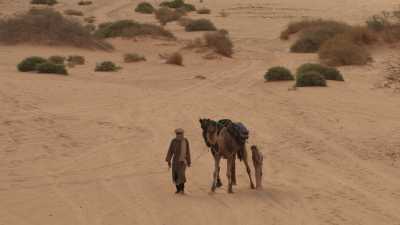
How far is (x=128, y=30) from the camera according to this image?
3862 cm

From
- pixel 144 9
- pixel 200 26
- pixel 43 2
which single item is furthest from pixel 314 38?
pixel 43 2

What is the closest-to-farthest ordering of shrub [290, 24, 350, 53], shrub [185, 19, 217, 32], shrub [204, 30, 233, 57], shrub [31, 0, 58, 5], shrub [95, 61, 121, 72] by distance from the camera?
shrub [95, 61, 121, 72]
shrub [204, 30, 233, 57]
shrub [290, 24, 350, 53]
shrub [185, 19, 217, 32]
shrub [31, 0, 58, 5]

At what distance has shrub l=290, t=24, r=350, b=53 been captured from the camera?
35.6 metres

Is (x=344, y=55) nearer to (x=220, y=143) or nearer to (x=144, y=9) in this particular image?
(x=220, y=143)

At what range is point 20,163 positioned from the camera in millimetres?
13172

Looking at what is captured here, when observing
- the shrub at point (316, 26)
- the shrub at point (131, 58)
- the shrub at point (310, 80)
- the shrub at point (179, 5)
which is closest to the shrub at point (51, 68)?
the shrub at point (131, 58)

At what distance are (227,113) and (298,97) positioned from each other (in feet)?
10.6

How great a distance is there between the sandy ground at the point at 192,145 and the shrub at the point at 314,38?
204 inches

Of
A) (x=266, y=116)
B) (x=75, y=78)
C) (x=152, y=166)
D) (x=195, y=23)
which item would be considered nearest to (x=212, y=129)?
(x=152, y=166)

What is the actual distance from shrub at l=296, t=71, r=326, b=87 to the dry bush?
529 inches

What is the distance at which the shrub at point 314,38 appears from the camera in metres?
35.6

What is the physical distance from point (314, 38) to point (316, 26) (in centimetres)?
291

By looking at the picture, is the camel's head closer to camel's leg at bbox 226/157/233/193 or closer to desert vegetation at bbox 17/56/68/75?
camel's leg at bbox 226/157/233/193

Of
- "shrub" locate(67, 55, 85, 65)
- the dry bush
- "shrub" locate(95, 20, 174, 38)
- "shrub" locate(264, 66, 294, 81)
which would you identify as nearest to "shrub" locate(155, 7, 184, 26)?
"shrub" locate(95, 20, 174, 38)
